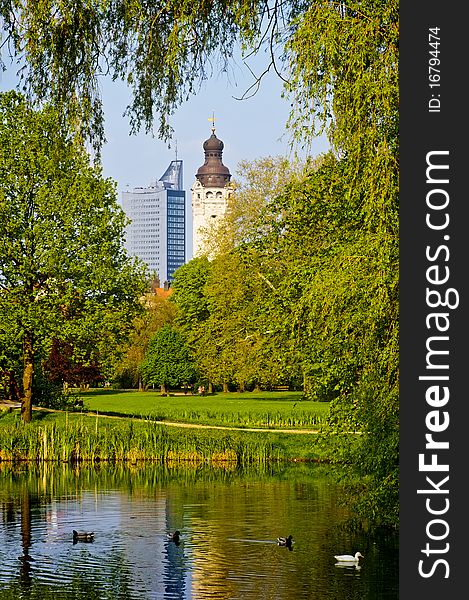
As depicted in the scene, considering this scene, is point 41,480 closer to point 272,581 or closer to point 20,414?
point 20,414

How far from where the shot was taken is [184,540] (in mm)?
19484

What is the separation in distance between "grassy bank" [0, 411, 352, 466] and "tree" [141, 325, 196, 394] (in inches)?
1496

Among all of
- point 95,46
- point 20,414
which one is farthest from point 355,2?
point 20,414

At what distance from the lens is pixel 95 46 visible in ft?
34.0

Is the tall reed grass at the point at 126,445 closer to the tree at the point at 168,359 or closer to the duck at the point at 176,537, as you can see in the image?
the duck at the point at 176,537

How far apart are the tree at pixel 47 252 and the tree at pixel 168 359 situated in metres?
34.9

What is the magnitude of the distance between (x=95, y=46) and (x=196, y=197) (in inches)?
7451

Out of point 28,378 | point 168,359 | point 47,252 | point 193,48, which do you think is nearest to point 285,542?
point 193,48

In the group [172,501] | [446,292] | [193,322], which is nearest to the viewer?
[446,292]

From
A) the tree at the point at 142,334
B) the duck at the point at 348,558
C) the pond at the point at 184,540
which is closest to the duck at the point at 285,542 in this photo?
the pond at the point at 184,540

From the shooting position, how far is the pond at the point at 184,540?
51.4ft

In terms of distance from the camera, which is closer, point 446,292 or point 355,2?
point 446,292

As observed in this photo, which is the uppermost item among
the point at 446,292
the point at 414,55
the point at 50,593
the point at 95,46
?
the point at 95,46

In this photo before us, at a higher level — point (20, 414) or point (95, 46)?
point (95, 46)
